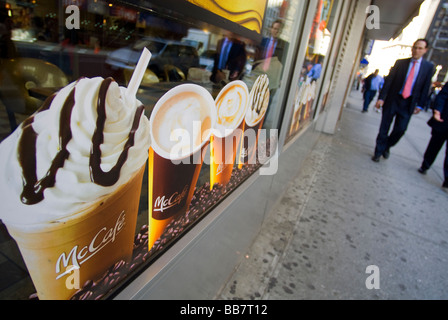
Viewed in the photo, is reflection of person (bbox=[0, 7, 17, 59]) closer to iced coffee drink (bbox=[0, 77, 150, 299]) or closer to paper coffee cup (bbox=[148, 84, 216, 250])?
iced coffee drink (bbox=[0, 77, 150, 299])

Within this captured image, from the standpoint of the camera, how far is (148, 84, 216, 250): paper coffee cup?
4.25ft

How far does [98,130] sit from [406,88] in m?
5.77

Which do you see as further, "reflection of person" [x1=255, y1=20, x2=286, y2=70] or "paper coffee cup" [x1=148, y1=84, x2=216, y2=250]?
"reflection of person" [x1=255, y1=20, x2=286, y2=70]

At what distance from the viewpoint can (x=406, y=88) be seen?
523 centimetres

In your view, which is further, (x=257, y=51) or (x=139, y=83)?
(x=257, y=51)

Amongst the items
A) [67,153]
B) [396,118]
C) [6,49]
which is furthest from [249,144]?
[396,118]

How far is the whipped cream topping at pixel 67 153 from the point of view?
2.56 feet

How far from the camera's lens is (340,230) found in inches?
131

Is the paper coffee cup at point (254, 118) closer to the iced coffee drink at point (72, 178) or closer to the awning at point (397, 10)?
the iced coffee drink at point (72, 178)

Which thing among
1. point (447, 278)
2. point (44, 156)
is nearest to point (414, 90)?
point (447, 278)

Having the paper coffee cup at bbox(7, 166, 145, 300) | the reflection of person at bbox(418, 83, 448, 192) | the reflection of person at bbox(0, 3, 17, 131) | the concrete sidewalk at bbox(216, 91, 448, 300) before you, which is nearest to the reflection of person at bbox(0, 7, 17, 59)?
the reflection of person at bbox(0, 3, 17, 131)

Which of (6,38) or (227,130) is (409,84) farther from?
(6,38)
